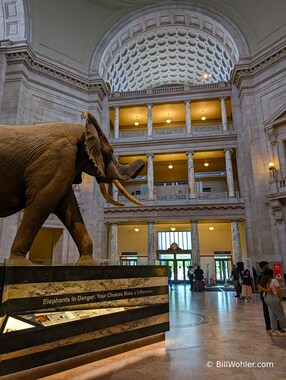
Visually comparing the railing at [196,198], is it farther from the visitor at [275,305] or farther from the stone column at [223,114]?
the visitor at [275,305]

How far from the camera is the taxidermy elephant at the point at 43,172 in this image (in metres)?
3.54

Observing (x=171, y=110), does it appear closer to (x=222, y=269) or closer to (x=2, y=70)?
(x=2, y=70)

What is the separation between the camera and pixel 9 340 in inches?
107

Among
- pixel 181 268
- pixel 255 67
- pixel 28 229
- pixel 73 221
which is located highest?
pixel 255 67

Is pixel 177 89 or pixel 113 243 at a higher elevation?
pixel 177 89

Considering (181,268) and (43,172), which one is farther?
(181,268)

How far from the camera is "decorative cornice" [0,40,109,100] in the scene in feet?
55.0

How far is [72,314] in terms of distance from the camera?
347cm

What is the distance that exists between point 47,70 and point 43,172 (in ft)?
55.2

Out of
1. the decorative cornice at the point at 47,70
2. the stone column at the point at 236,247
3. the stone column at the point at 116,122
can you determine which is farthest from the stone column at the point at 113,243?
the decorative cornice at the point at 47,70

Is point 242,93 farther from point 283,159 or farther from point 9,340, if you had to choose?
point 9,340

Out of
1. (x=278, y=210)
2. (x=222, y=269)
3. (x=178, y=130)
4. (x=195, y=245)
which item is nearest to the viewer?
(x=278, y=210)

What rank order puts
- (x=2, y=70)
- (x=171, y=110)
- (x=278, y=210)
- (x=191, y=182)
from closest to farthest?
(x=278, y=210), (x=2, y=70), (x=191, y=182), (x=171, y=110)

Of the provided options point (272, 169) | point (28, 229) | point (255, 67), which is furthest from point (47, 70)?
point (28, 229)
